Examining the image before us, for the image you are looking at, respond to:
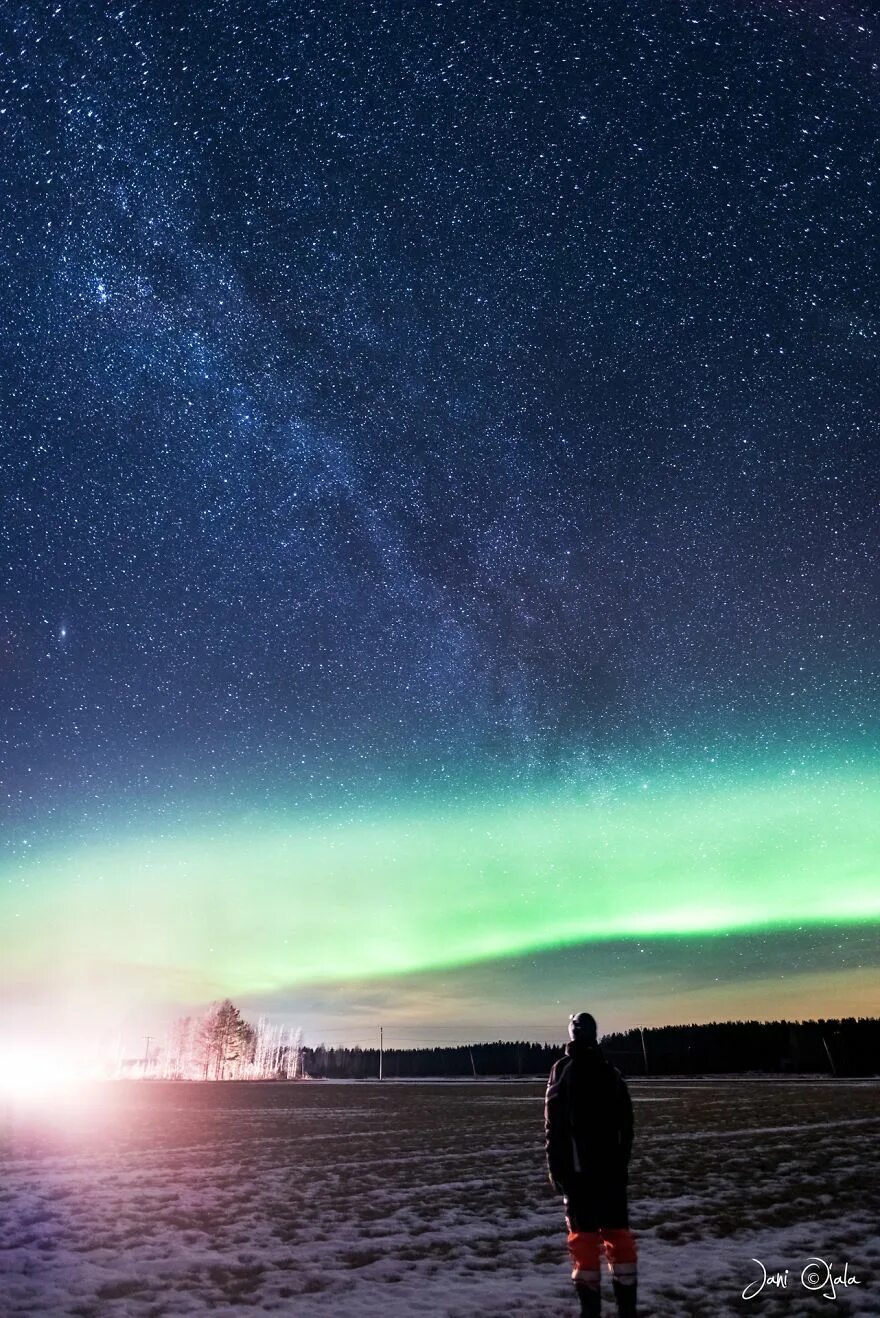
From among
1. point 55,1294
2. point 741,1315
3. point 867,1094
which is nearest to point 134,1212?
point 55,1294

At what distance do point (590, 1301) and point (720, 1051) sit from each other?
158 feet

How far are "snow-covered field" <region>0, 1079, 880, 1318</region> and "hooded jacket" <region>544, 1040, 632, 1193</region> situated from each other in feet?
3.42

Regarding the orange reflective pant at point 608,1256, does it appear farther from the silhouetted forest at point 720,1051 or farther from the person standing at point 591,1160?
the silhouetted forest at point 720,1051

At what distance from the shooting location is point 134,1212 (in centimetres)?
897

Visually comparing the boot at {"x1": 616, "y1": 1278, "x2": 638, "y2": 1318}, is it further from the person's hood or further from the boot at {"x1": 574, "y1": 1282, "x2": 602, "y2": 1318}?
the person's hood

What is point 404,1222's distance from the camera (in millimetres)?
8336

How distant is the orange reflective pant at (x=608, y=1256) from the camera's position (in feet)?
16.5

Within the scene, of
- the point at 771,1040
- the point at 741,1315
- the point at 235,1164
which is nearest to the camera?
the point at 741,1315

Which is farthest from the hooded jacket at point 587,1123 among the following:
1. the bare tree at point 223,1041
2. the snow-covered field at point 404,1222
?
the bare tree at point 223,1041

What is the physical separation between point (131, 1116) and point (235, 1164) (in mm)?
12902

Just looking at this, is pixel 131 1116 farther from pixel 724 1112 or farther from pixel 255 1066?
pixel 255 1066

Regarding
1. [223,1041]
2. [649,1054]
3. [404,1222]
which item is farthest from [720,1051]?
[223,1041]

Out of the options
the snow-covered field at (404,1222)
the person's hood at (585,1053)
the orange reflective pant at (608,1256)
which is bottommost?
the snow-covered field at (404,1222)

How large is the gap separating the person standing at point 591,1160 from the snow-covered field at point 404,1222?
73 cm
